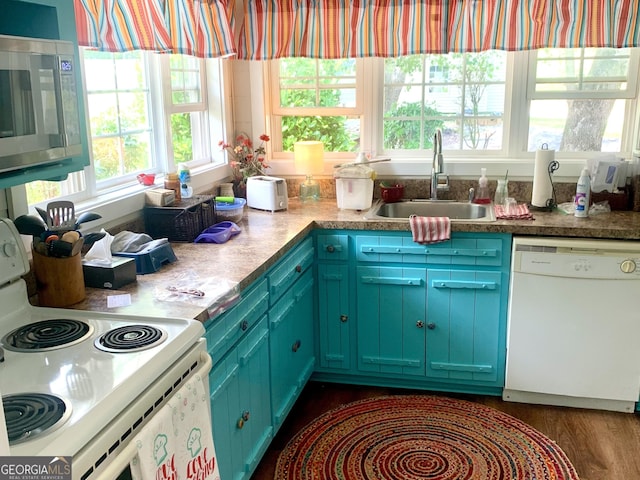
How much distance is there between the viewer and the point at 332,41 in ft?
11.1

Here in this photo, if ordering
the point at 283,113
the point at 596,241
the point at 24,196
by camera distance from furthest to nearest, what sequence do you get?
1. the point at 283,113
2. the point at 596,241
3. the point at 24,196

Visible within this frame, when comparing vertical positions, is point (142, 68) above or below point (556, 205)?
above

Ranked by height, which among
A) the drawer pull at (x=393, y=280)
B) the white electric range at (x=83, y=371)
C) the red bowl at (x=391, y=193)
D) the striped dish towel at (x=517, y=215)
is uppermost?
the red bowl at (x=391, y=193)

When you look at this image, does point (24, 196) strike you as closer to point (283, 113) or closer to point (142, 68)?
point (142, 68)

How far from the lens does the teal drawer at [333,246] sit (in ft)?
10.3

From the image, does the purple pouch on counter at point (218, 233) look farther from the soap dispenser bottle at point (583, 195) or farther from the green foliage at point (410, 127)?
the soap dispenser bottle at point (583, 195)

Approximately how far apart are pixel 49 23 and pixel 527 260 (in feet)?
A: 7.17

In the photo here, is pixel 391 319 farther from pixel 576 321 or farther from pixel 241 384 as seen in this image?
pixel 241 384

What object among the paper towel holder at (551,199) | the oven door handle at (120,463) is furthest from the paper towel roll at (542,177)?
the oven door handle at (120,463)

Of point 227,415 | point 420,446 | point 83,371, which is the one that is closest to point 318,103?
point 420,446

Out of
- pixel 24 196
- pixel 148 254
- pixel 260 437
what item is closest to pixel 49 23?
pixel 24 196

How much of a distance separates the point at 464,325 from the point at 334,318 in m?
0.65

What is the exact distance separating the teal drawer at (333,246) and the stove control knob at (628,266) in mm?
1254

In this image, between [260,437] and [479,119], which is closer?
[260,437]
